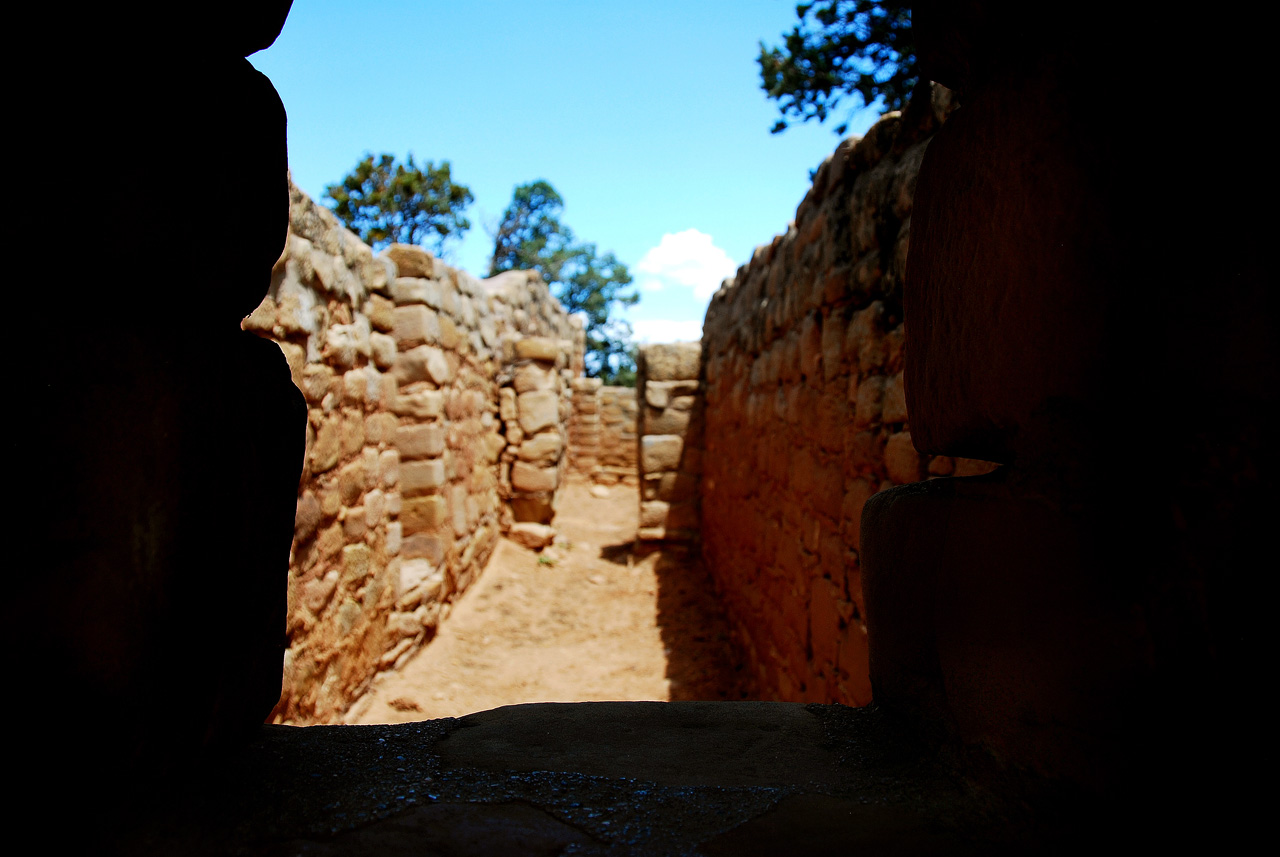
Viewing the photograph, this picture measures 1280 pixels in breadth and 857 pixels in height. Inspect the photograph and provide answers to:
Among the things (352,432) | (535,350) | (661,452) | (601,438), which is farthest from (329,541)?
(601,438)

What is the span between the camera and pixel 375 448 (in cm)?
375

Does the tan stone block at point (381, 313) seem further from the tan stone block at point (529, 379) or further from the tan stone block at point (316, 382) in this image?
the tan stone block at point (529, 379)

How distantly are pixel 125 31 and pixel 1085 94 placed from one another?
42.0 inches

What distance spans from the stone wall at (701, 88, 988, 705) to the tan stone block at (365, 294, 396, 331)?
207cm

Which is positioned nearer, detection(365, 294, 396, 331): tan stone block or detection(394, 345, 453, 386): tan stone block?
detection(365, 294, 396, 331): tan stone block

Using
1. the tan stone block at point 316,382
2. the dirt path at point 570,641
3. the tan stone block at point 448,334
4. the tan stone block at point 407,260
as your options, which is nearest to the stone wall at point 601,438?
the dirt path at point 570,641

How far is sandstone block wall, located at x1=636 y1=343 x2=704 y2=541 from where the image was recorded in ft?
22.5

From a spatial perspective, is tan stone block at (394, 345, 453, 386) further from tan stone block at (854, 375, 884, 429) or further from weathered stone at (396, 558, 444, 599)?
tan stone block at (854, 375, 884, 429)

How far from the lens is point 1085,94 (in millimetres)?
851

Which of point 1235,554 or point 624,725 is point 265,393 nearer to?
point 624,725

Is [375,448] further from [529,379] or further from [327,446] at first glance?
[529,379]

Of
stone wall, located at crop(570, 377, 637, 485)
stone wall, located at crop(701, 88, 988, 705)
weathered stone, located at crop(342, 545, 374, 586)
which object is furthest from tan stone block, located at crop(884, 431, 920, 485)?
stone wall, located at crop(570, 377, 637, 485)

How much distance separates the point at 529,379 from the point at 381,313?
2647mm

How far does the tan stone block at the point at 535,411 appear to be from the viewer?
646cm
